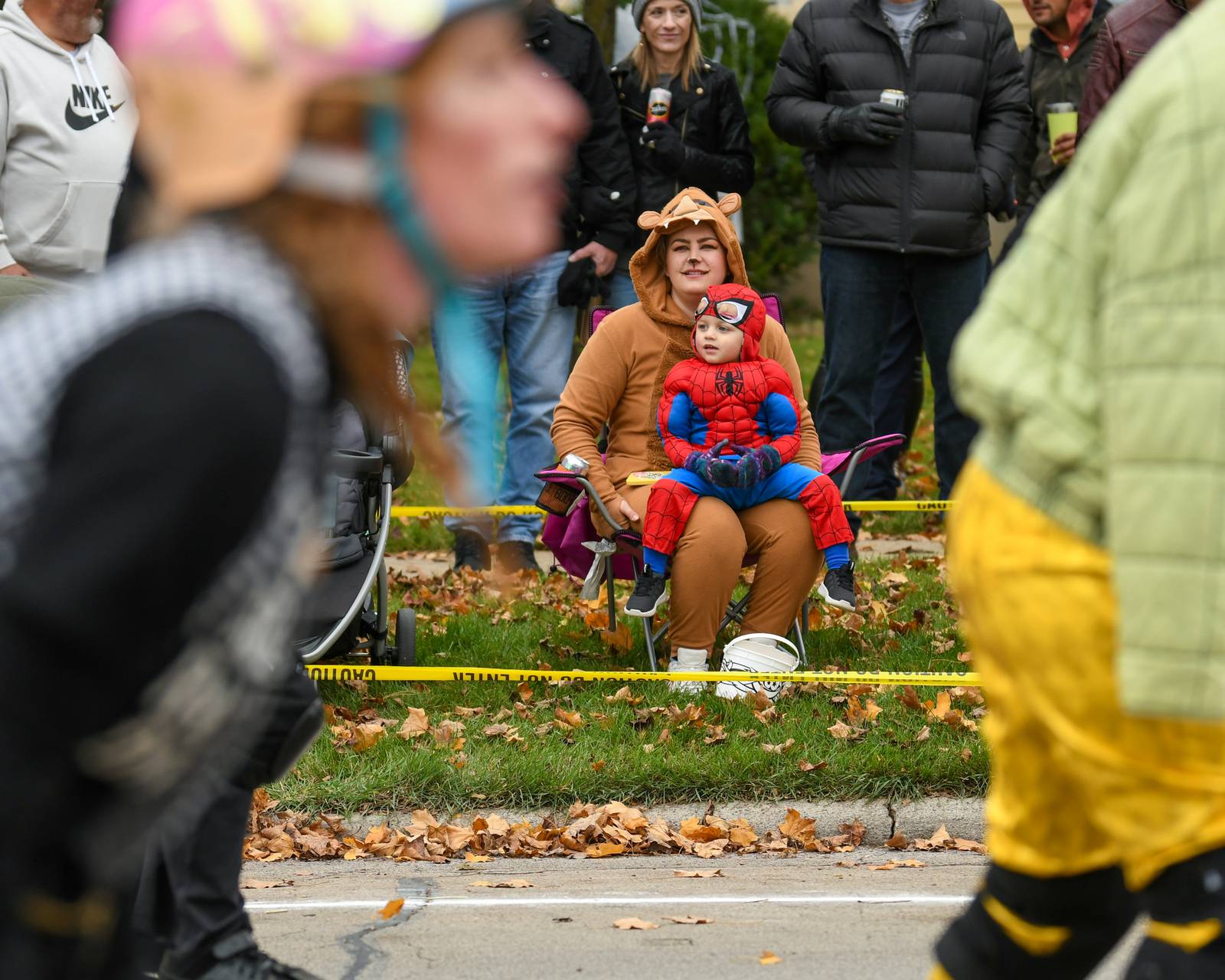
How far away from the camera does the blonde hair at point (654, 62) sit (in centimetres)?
843

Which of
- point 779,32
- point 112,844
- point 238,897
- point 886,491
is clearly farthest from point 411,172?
point 779,32

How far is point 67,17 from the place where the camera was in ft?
17.1

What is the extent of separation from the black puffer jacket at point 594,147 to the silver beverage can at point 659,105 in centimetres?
18

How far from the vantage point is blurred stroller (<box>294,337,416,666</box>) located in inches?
245

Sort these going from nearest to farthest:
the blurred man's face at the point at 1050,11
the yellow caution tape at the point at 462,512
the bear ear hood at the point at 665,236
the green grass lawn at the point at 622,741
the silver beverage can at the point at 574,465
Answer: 1. the green grass lawn at the point at 622,741
2. the silver beverage can at the point at 574,465
3. the bear ear hood at the point at 665,236
4. the yellow caution tape at the point at 462,512
5. the blurred man's face at the point at 1050,11

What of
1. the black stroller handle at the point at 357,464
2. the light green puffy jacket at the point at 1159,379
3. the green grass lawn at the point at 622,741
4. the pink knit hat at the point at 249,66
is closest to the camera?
the pink knit hat at the point at 249,66

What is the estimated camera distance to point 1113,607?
7.30 feet

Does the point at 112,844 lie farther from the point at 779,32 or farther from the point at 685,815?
the point at 779,32

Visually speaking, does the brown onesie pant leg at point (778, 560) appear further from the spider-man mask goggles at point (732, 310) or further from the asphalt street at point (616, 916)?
the asphalt street at point (616, 916)

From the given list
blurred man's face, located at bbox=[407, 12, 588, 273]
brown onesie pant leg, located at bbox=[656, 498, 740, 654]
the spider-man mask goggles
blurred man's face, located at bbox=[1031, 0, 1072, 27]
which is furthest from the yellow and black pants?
blurred man's face, located at bbox=[1031, 0, 1072, 27]

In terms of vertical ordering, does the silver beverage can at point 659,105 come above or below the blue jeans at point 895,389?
above

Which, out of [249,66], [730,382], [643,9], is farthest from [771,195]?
[249,66]

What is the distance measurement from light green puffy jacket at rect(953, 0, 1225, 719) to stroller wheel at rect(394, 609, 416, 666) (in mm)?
4728

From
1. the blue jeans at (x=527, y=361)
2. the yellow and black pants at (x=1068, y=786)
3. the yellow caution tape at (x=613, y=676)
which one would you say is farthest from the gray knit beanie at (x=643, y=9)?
the yellow and black pants at (x=1068, y=786)
